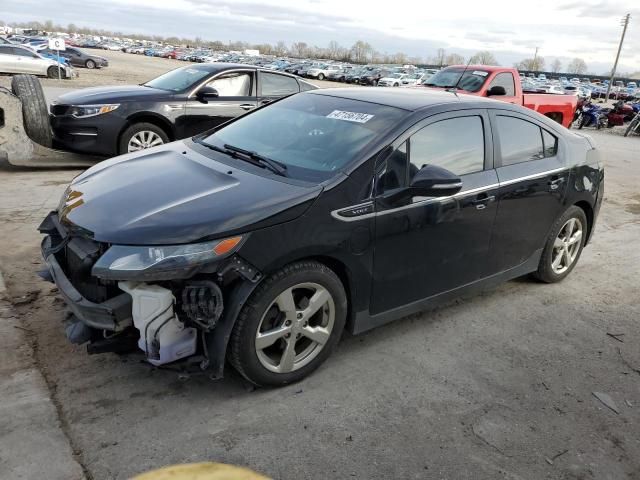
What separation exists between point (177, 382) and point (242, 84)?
20.7 feet

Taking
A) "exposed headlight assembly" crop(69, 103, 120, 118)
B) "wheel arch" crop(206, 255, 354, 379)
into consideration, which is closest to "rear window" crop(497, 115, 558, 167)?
"wheel arch" crop(206, 255, 354, 379)

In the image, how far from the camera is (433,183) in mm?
3238

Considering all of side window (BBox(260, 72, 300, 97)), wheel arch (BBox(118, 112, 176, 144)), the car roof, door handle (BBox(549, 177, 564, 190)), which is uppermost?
the car roof

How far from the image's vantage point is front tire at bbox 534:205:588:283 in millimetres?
4688

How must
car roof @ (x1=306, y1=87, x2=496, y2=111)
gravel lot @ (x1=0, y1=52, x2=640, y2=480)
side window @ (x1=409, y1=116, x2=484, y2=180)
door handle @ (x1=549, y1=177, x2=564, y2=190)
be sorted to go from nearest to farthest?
gravel lot @ (x1=0, y1=52, x2=640, y2=480), side window @ (x1=409, y1=116, x2=484, y2=180), car roof @ (x1=306, y1=87, x2=496, y2=111), door handle @ (x1=549, y1=177, x2=564, y2=190)

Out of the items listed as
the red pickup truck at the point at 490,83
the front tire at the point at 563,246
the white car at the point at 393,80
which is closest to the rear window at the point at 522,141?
the front tire at the point at 563,246

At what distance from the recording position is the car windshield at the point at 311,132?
3.38 meters

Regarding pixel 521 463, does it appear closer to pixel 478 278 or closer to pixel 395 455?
pixel 395 455

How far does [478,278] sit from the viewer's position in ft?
13.4

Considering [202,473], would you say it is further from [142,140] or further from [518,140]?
[142,140]

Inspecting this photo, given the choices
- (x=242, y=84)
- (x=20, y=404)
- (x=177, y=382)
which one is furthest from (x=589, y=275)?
(x=242, y=84)

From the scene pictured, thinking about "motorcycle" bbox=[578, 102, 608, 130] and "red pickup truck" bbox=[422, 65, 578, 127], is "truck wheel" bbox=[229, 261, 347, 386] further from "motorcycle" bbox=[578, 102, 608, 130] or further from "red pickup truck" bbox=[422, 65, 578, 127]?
"motorcycle" bbox=[578, 102, 608, 130]

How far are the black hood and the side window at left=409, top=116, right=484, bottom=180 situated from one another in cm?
535

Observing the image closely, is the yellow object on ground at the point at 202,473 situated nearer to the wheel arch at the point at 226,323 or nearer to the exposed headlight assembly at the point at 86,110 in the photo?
the wheel arch at the point at 226,323
